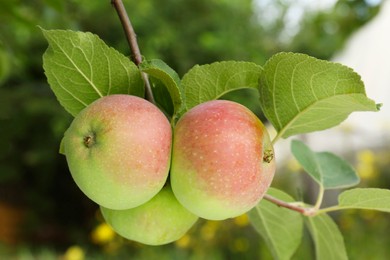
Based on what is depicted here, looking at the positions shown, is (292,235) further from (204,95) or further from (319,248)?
(204,95)

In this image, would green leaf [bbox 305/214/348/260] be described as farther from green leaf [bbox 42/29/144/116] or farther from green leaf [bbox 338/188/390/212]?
green leaf [bbox 42/29/144/116]

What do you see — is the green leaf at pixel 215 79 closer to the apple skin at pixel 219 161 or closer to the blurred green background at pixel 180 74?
the apple skin at pixel 219 161

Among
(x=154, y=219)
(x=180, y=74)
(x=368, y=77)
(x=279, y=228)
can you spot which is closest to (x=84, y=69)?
(x=154, y=219)

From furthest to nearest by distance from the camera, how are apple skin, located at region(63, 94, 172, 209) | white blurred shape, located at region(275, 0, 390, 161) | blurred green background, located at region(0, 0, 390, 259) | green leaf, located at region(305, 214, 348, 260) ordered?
1. white blurred shape, located at region(275, 0, 390, 161)
2. blurred green background, located at region(0, 0, 390, 259)
3. green leaf, located at region(305, 214, 348, 260)
4. apple skin, located at region(63, 94, 172, 209)

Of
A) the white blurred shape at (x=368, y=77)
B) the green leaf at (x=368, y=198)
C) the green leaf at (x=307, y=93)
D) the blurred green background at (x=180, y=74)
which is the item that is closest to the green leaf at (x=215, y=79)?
the green leaf at (x=307, y=93)

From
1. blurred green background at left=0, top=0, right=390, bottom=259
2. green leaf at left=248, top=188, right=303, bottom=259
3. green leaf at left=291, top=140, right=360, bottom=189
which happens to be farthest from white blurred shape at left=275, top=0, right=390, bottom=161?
green leaf at left=248, top=188, right=303, bottom=259

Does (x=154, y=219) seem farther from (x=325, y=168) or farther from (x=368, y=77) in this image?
(x=368, y=77)

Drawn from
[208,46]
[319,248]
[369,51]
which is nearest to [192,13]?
[208,46]
